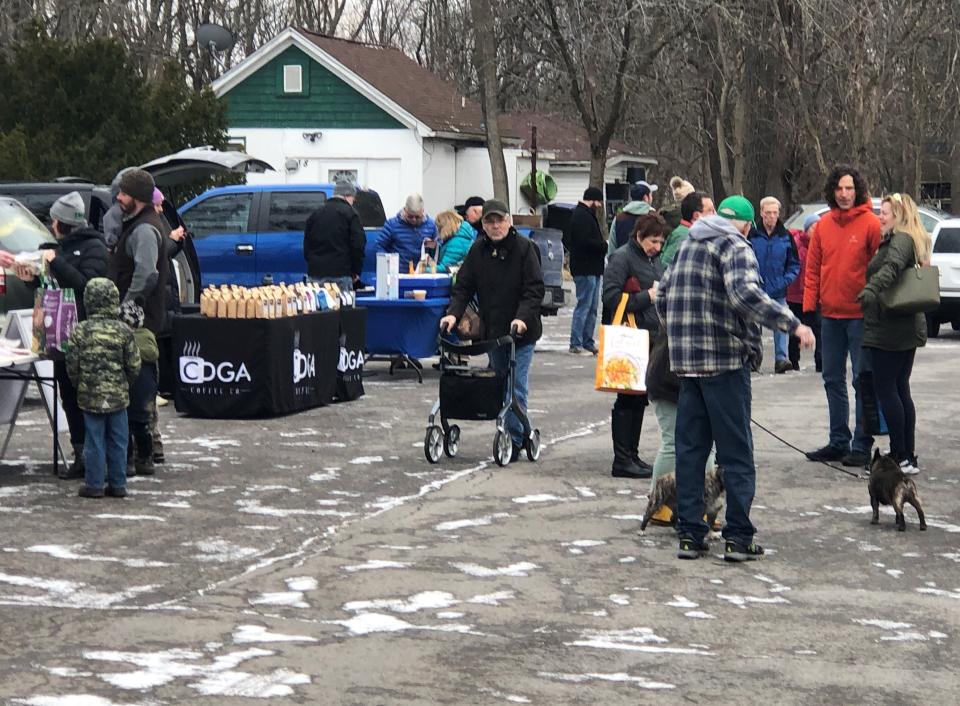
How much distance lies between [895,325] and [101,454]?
5053mm

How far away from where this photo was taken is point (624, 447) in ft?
39.0

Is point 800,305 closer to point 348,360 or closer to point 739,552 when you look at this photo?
point 348,360

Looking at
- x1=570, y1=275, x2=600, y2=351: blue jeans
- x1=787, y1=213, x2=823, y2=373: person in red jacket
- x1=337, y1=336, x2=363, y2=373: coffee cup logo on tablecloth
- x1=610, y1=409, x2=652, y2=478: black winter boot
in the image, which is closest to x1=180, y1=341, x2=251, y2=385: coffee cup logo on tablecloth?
x1=337, y1=336, x2=363, y2=373: coffee cup logo on tablecloth

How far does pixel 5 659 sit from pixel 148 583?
1.55 metres

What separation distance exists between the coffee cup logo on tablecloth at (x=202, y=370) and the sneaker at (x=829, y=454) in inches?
180

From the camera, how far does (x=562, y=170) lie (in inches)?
2160

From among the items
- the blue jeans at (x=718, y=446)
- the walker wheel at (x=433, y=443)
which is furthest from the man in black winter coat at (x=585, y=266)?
the blue jeans at (x=718, y=446)

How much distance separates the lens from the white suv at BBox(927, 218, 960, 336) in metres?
24.5

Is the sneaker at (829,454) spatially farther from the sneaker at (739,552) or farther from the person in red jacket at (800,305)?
the person in red jacket at (800,305)

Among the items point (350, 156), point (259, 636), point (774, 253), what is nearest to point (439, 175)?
point (350, 156)

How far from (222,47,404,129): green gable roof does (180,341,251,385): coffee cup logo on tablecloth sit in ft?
100

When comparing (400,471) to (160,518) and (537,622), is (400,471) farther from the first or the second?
(537,622)

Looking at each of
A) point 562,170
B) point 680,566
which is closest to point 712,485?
point 680,566

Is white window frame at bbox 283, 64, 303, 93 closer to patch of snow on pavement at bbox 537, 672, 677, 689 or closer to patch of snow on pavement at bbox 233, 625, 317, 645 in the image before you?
patch of snow on pavement at bbox 233, 625, 317, 645
